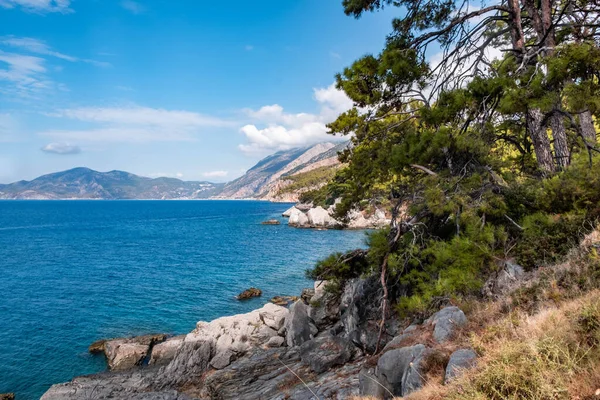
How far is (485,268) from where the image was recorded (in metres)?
8.71

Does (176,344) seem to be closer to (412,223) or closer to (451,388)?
(412,223)

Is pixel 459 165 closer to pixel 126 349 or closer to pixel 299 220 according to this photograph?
pixel 126 349

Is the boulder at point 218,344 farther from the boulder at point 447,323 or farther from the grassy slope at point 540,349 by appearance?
the grassy slope at point 540,349

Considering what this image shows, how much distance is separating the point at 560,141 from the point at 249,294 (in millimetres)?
24740

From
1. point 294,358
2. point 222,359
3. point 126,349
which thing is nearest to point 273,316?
point 222,359

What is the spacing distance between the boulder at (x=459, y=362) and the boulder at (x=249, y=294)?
2470cm

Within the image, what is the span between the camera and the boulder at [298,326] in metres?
15.6

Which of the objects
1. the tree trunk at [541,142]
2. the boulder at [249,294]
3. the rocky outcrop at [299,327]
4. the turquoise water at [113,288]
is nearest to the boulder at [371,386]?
the turquoise water at [113,288]

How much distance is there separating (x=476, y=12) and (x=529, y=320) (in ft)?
29.9

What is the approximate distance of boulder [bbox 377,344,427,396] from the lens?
5.57 m

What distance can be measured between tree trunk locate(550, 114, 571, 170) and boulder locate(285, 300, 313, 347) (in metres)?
12.1

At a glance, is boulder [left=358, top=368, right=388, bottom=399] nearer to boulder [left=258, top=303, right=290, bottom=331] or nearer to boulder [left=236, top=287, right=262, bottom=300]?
boulder [left=258, top=303, right=290, bottom=331]

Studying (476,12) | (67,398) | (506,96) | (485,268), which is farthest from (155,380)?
(476,12)

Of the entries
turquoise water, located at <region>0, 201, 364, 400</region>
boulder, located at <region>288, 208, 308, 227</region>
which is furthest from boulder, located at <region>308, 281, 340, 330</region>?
boulder, located at <region>288, 208, 308, 227</region>
